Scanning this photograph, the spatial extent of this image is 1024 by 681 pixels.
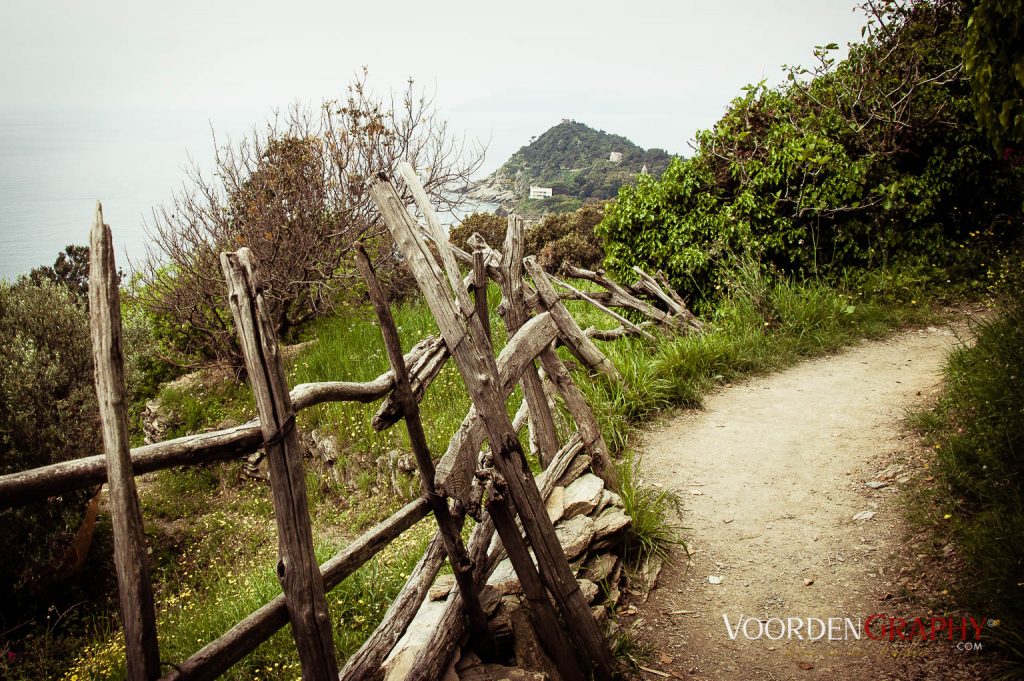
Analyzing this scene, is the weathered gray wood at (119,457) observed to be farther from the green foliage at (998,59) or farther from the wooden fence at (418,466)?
the green foliage at (998,59)

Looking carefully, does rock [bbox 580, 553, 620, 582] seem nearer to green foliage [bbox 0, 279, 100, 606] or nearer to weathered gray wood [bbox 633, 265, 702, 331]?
weathered gray wood [bbox 633, 265, 702, 331]

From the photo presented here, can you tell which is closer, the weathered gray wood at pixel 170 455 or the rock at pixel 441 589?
the weathered gray wood at pixel 170 455

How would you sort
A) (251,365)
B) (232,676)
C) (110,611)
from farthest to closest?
(110,611) → (232,676) → (251,365)

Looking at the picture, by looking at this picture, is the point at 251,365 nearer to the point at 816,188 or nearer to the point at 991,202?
the point at 816,188

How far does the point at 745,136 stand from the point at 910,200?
2.09 meters

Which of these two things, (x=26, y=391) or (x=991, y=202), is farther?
(x=991, y=202)

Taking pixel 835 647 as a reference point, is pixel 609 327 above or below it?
above

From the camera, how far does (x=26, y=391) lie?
559 centimetres

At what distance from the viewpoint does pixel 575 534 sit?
3.38m

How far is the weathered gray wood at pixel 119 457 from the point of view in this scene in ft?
5.11

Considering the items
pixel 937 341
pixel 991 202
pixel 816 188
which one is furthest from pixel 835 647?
pixel 991 202

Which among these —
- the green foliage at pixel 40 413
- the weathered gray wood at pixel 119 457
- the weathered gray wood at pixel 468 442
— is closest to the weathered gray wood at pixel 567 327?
the weathered gray wood at pixel 468 442

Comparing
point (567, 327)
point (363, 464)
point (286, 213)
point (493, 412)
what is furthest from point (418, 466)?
point (286, 213)

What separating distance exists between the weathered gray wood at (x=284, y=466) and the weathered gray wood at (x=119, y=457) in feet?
0.98
